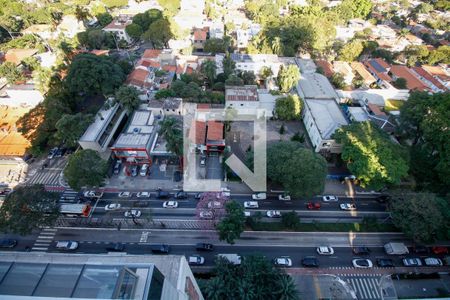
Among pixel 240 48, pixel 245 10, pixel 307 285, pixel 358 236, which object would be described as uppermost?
pixel 245 10

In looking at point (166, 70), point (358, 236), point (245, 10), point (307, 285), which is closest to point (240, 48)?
point (166, 70)

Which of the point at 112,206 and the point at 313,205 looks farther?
the point at 313,205

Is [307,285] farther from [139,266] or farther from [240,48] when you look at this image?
[240,48]

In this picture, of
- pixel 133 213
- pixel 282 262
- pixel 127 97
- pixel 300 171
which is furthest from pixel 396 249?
pixel 127 97

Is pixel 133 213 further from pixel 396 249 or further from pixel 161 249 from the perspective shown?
pixel 396 249

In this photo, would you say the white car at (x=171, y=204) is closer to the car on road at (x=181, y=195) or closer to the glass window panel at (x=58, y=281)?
the car on road at (x=181, y=195)

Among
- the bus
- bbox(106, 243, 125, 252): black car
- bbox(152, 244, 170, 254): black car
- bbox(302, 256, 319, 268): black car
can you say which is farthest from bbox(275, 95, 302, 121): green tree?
the bus
